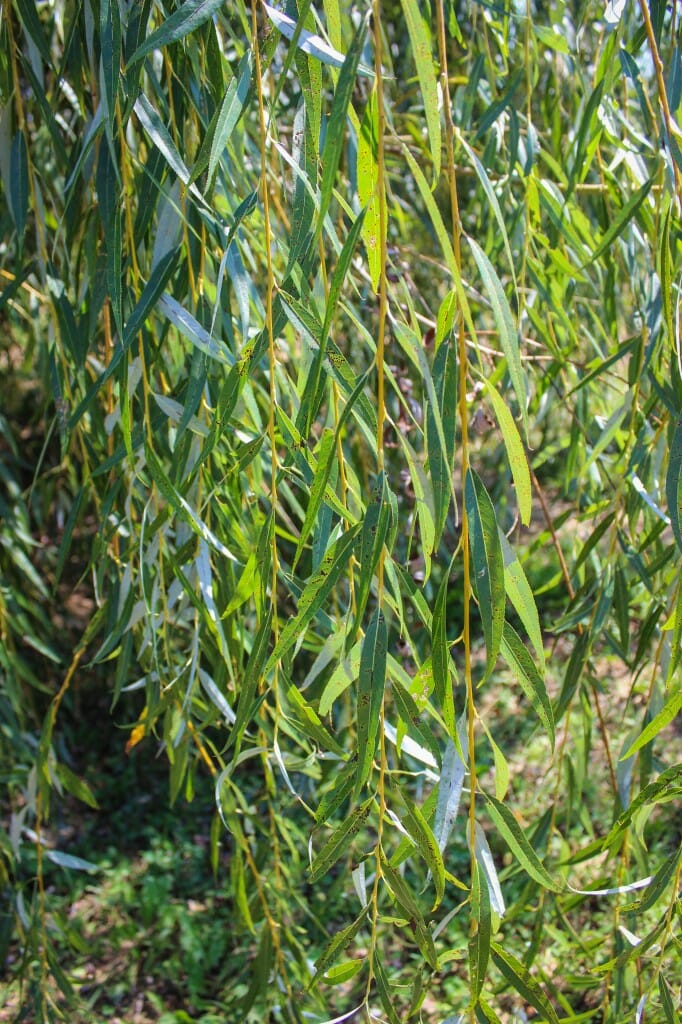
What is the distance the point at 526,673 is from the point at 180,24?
0.46 m

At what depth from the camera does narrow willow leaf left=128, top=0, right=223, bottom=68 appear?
583 millimetres

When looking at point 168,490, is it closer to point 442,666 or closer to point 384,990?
point 442,666

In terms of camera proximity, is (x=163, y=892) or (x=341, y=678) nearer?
(x=341, y=678)

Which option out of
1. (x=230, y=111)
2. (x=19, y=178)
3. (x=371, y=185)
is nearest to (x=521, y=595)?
(x=371, y=185)

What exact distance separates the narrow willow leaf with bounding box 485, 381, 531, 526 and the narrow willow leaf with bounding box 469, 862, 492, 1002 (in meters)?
0.22

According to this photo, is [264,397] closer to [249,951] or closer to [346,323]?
[346,323]

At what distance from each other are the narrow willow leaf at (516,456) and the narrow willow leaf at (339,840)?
0.68 feet

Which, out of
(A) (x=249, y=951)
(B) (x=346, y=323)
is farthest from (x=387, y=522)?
(A) (x=249, y=951)

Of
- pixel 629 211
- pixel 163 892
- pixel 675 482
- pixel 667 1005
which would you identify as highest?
pixel 629 211

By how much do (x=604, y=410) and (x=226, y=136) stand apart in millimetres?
872

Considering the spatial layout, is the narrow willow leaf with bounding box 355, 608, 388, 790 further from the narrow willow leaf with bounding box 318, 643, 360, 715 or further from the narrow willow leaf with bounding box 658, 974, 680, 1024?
the narrow willow leaf with bounding box 658, 974, 680, 1024

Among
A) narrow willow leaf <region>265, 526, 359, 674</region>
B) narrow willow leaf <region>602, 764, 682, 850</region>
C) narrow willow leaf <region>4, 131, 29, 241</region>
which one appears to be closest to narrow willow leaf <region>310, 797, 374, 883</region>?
narrow willow leaf <region>265, 526, 359, 674</region>

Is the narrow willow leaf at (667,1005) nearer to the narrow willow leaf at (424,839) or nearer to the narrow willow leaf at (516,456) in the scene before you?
the narrow willow leaf at (424,839)

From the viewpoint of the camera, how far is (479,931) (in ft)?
1.86
